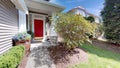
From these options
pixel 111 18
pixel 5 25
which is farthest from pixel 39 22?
pixel 111 18

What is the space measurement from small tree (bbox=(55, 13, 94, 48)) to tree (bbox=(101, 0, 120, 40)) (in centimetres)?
621

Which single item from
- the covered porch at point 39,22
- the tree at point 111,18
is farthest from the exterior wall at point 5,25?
the tree at point 111,18

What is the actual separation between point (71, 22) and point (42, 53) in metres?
2.46

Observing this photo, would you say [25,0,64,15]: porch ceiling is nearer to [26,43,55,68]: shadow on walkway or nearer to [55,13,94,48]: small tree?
[55,13,94,48]: small tree

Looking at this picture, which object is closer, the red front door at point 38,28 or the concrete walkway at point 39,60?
the concrete walkway at point 39,60

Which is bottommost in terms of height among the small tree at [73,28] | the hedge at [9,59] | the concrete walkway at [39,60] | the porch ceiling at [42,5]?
the concrete walkway at [39,60]

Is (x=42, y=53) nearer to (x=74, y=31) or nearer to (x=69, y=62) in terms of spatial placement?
(x=69, y=62)

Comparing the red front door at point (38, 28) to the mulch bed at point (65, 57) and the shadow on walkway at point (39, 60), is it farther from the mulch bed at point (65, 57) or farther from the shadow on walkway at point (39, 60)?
the shadow on walkway at point (39, 60)

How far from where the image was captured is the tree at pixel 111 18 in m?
10.1

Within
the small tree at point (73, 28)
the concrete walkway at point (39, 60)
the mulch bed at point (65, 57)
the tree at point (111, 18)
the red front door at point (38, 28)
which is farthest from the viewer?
the tree at point (111, 18)

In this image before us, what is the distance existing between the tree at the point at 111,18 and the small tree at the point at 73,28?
6211 mm

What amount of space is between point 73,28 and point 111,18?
23.9 feet

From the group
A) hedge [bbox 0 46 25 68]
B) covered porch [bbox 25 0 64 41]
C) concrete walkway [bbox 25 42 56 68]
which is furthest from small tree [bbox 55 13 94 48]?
hedge [bbox 0 46 25 68]

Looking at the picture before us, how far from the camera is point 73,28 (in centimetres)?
550
